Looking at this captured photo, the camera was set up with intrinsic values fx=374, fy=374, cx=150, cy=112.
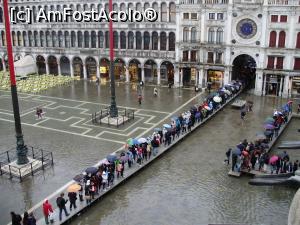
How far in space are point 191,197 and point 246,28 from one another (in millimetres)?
35706

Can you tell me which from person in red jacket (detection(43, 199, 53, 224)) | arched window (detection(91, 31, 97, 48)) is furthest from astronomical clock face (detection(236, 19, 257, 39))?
person in red jacket (detection(43, 199, 53, 224))

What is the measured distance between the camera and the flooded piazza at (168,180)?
26062 millimetres

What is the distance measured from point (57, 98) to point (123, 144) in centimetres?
2320

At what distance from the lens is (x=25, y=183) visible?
102 feet

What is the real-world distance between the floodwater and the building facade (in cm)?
2339

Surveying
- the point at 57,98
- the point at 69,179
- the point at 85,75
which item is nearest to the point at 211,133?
the point at 69,179

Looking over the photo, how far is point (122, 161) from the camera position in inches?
1226

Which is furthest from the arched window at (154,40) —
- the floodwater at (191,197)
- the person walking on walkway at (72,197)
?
the person walking on walkway at (72,197)

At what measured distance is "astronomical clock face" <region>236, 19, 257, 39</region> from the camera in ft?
183

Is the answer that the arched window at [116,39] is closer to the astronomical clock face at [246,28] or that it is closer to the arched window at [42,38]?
the arched window at [42,38]

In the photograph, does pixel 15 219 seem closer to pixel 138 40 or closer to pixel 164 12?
pixel 138 40

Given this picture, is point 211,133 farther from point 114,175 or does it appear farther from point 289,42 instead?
point 289,42

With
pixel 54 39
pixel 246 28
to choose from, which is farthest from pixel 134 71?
pixel 246 28

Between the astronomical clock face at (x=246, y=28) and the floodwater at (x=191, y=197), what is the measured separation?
81.4 ft
